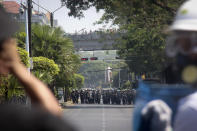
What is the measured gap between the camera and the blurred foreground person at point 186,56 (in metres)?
1.94

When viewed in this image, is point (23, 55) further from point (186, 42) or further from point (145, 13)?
point (186, 42)

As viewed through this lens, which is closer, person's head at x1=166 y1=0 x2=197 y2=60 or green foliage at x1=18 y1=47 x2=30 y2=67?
person's head at x1=166 y1=0 x2=197 y2=60

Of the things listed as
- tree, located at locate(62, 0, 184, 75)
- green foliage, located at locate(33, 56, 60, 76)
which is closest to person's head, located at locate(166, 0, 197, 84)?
tree, located at locate(62, 0, 184, 75)

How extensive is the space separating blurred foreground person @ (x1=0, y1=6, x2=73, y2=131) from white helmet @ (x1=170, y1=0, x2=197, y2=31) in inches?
28.9

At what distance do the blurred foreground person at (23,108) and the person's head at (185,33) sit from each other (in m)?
0.71

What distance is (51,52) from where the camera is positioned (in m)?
32.5

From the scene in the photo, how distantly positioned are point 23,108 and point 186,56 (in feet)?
2.58

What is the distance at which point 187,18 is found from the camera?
2.04 metres

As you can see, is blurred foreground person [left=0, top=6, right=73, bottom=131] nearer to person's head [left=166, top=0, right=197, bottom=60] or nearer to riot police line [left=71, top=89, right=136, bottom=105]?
person's head [left=166, top=0, right=197, bottom=60]

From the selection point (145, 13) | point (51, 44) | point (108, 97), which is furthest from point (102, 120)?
point (108, 97)

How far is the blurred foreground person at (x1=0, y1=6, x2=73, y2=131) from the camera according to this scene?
1223 millimetres

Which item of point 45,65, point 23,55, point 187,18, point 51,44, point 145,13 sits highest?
point 51,44

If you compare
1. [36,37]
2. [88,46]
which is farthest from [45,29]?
[88,46]

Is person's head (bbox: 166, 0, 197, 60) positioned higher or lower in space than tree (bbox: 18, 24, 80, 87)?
lower
